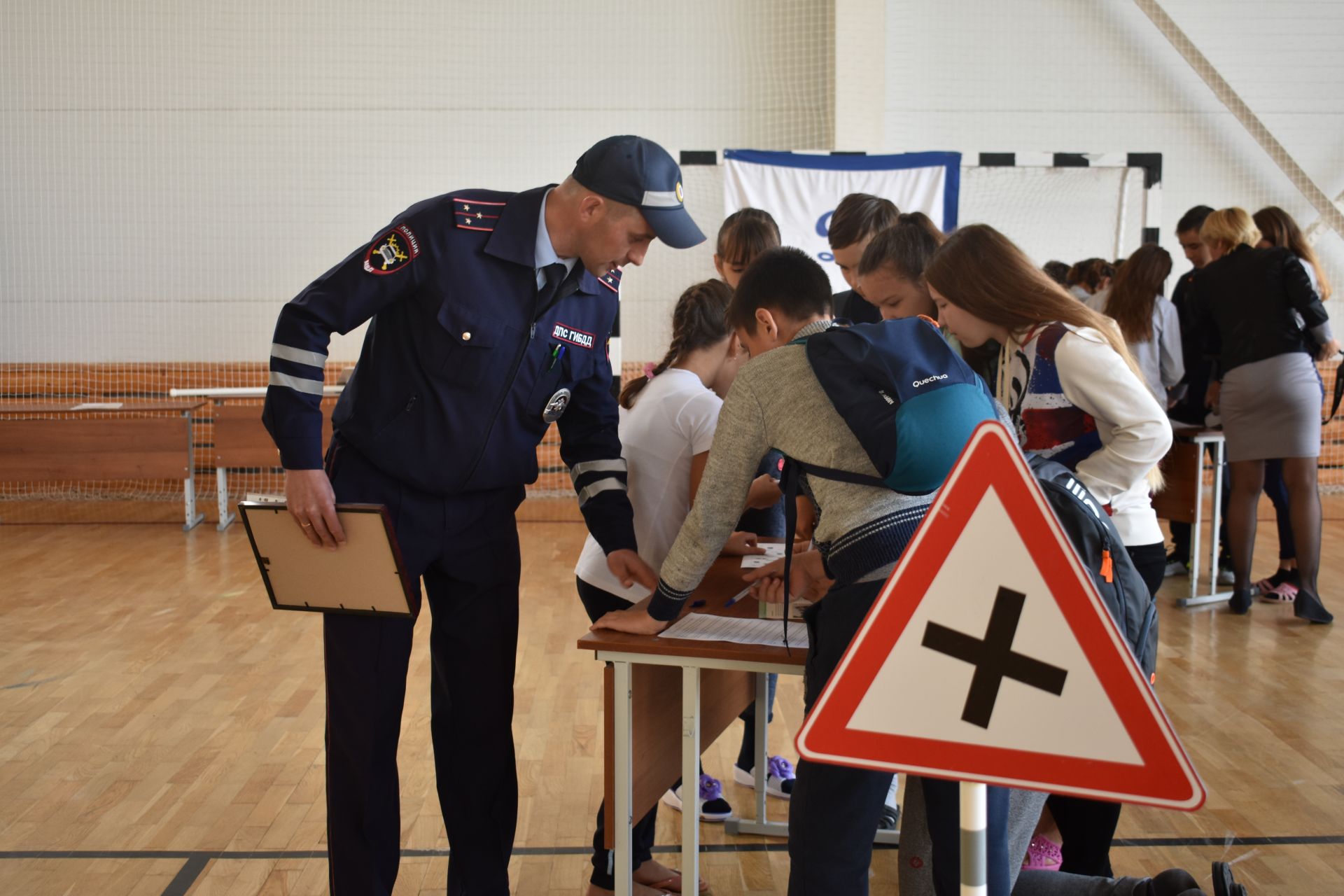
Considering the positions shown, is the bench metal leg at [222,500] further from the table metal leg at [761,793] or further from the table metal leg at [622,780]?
the table metal leg at [622,780]

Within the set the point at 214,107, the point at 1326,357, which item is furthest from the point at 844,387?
the point at 214,107

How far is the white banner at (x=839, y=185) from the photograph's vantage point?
661cm

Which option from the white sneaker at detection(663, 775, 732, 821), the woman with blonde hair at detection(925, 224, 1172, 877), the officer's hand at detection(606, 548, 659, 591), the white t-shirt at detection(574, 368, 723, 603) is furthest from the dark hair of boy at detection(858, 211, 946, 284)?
the white sneaker at detection(663, 775, 732, 821)

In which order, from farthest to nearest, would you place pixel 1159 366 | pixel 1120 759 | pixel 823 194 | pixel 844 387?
pixel 823 194
pixel 1159 366
pixel 844 387
pixel 1120 759

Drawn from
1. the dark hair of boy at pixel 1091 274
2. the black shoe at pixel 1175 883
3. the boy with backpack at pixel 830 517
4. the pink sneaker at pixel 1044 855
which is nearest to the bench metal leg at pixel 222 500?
the dark hair of boy at pixel 1091 274

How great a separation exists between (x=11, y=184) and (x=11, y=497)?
79.9 inches

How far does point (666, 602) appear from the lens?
66.6 inches

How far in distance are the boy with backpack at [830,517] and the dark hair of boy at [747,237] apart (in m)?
1.19

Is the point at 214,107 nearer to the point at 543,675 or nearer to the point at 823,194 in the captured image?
the point at 823,194

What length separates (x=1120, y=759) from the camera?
3.02 ft

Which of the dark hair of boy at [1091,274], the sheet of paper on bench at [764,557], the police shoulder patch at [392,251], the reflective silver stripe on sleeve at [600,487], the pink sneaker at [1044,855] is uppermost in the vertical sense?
the dark hair of boy at [1091,274]

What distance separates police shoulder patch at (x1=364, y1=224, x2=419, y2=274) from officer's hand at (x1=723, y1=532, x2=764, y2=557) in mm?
890

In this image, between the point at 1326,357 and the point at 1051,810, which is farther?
the point at 1326,357

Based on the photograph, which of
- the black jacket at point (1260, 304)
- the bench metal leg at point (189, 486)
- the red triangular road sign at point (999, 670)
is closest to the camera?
the red triangular road sign at point (999, 670)
